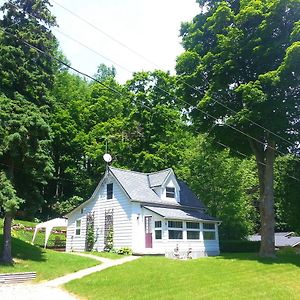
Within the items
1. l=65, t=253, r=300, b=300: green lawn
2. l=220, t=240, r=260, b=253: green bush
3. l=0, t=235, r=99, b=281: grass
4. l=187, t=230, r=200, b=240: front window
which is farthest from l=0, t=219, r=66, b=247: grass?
l=65, t=253, r=300, b=300: green lawn

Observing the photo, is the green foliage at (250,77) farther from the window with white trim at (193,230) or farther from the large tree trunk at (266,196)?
the window with white trim at (193,230)

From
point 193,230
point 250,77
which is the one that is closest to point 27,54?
point 250,77

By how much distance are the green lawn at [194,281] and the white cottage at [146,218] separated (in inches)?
213

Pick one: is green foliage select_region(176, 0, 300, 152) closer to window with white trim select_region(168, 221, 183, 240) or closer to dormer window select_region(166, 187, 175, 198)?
dormer window select_region(166, 187, 175, 198)

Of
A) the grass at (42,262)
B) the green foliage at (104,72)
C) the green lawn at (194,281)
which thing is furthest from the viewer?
the green foliage at (104,72)

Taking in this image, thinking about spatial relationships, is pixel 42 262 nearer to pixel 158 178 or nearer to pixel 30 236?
pixel 158 178

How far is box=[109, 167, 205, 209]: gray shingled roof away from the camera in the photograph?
28.3 m

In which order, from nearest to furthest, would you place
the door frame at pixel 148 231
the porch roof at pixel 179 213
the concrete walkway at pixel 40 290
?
the concrete walkway at pixel 40 290 → the porch roof at pixel 179 213 → the door frame at pixel 148 231

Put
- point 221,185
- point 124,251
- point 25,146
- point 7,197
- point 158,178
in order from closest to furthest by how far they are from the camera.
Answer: point 7,197
point 25,146
point 124,251
point 158,178
point 221,185

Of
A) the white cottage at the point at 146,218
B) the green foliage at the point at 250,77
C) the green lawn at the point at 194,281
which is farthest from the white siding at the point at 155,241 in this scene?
the green foliage at the point at 250,77

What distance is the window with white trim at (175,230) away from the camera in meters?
27.3

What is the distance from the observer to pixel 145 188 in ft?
98.5

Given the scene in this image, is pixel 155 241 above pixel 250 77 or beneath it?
beneath

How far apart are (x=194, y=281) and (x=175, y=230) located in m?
11.3
